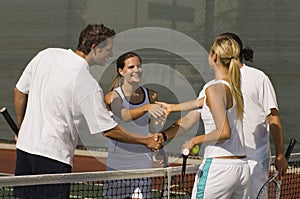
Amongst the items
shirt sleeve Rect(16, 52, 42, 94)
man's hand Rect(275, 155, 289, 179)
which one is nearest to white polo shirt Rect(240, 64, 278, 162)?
man's hand Rect(275, 155, 289, 179)

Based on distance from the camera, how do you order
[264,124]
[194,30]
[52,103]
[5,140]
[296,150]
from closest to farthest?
1. [52,103]
2. [264,124]
3. [296,150]
4. [194,30]
5. [5,140]

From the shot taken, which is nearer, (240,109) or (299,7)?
(240,109)

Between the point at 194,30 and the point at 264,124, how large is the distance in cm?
551

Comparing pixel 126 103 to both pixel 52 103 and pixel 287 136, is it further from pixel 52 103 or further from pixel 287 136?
A: pixel 287 136

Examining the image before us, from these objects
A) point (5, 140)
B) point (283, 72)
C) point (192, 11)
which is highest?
point (192, 11)

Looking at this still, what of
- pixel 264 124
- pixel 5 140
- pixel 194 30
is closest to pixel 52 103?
pixel 264 124

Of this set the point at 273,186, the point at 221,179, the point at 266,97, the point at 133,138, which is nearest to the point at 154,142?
the point at 133,138

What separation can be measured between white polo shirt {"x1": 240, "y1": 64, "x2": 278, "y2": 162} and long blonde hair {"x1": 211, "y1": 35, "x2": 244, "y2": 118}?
0.46 metres

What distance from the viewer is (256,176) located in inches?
173

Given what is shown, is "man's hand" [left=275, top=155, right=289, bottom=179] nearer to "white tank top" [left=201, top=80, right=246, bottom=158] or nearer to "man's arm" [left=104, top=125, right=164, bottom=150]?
"white tank top" [left=201, top=80, right=246, bottom=158]

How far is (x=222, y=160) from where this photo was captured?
3877mm

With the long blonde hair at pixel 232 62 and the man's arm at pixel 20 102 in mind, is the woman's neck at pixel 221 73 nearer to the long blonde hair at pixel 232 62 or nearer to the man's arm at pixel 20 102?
the long blonde hair at pixel 232 62

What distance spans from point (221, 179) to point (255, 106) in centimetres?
64

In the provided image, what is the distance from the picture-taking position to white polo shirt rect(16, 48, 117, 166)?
145 inches
